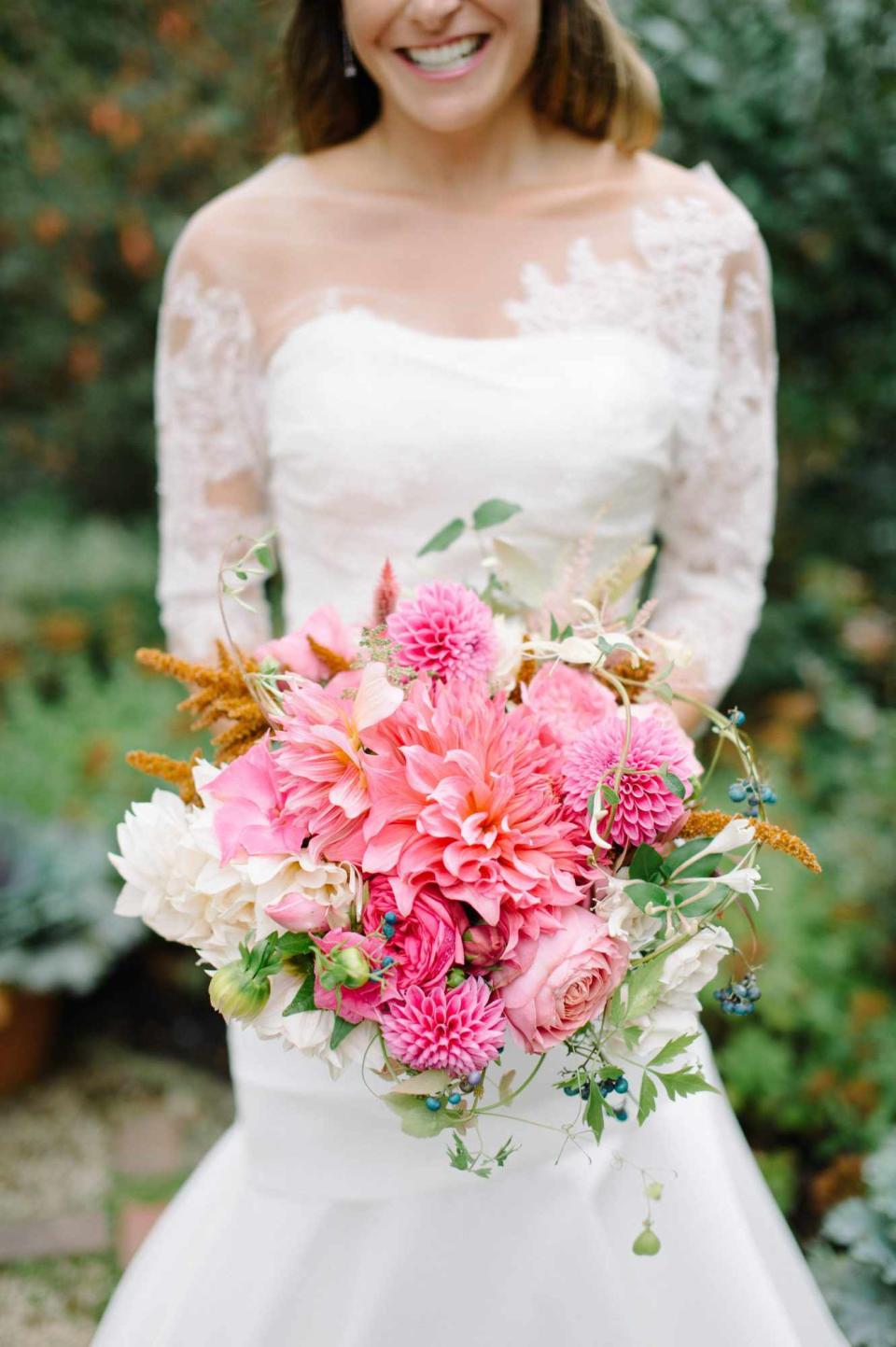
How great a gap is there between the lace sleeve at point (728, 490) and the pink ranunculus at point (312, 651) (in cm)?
80

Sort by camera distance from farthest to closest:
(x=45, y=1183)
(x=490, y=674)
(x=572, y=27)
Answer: (x=45, y=1183) → (x=572, y=27) → (x=490, y=674)

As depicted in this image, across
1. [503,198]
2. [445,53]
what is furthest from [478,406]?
[445,53]

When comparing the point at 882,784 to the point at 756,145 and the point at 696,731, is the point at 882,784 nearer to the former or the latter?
the point at 696,731

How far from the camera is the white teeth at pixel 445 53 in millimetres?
1798

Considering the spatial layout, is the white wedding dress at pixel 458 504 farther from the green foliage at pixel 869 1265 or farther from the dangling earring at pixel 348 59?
the green foliage at pixel 869 1265

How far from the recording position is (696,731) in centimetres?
200

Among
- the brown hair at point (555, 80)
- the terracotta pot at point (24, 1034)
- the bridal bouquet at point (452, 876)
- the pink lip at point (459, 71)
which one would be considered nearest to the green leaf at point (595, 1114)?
the bridal bouquet at point (452, 876)

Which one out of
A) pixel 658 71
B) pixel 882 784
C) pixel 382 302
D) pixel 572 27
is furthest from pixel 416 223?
pixel 882 784

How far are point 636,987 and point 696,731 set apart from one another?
0.88 meters

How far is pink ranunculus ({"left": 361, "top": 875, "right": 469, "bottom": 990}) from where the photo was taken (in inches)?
44.1

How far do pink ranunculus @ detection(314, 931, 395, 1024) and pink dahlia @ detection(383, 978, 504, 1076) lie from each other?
18 mm

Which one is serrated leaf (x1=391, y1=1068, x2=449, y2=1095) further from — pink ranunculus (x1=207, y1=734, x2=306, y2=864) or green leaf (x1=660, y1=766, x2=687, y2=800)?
green leaf (x1=660, y1=766, x2=687, y2=800)

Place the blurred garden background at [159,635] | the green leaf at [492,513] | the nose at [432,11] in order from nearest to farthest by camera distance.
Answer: the green leaf at [492,513], the nose at [432,11], the blurred garden background at [159,635]

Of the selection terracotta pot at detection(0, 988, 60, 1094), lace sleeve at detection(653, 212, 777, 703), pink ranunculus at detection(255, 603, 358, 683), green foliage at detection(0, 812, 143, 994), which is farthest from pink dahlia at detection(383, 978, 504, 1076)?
terracotta pot at detection(0, 988, 60, 1094)
